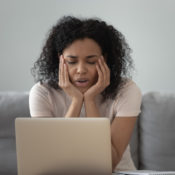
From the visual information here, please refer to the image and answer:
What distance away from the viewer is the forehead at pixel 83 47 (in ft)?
6.03

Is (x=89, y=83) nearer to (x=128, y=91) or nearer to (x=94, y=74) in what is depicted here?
(x=94, y=74)

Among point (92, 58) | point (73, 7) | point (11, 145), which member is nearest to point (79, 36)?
point (92, 58)

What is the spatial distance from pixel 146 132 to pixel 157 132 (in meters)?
0.06

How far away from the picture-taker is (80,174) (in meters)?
1.19

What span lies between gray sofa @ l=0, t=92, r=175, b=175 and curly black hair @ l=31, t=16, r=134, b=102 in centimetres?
26

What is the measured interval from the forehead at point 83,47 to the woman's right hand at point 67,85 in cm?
7

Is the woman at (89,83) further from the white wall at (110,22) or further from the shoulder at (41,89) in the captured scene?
the white wall at (110,22)

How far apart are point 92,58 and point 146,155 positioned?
0.67 meters

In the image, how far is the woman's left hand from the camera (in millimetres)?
1890

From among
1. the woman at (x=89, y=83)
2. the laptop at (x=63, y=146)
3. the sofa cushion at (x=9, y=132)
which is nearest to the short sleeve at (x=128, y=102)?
the woman at (x=89, y=83)

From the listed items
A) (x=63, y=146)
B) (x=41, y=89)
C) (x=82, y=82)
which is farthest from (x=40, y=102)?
(x=63, y=146)

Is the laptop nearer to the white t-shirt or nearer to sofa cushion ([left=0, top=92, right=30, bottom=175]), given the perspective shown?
the white t-shirt

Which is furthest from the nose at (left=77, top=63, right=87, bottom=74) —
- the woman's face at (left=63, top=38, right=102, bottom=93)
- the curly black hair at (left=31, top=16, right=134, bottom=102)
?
the curly black hair at (left=31, top=16, right=134, bottom=102)

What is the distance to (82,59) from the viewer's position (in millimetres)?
1826
